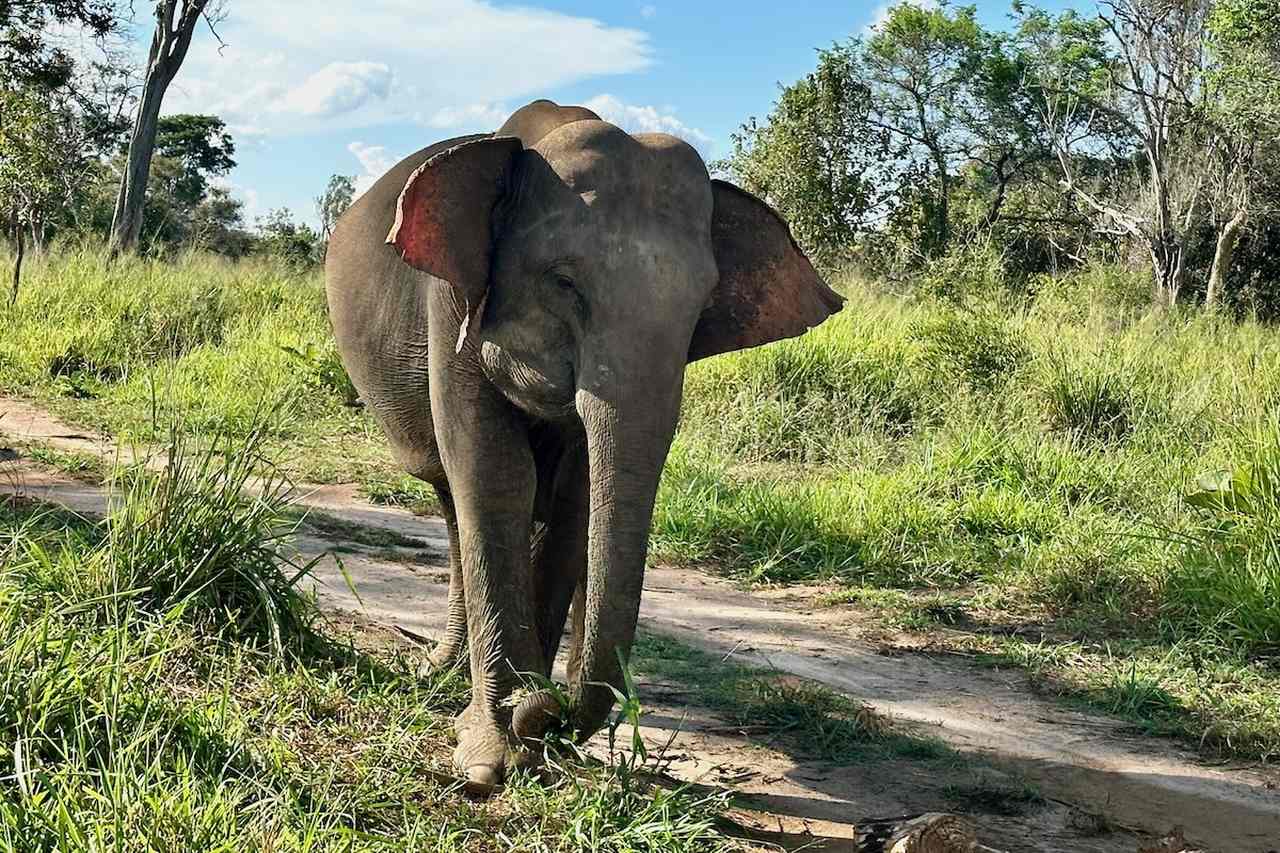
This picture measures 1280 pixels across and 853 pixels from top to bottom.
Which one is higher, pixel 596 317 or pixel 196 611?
pixel 596 317

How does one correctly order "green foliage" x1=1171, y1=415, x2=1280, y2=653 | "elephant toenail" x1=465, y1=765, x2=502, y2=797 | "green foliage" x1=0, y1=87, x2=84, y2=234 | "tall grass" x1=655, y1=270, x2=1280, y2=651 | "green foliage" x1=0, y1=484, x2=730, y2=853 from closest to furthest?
"green foliage" x1=0, y1=484, x2=730, y2=853 → "elephant toenail" x1=465, y1=765, x2=502, y2=797 → "green foliage" x1=1171, y1=415, x2=1280, y2=653 → "tall grass" x1=655, y1=270, x2=1280, y2=651 → "green foliage" x1=0, y1=87, x2=84, y2=234

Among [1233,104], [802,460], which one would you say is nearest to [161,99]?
[802,460]

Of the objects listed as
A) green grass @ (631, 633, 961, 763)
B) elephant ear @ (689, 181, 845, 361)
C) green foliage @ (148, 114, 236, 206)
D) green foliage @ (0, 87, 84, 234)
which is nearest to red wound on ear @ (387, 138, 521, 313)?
elephant ear @ (689, 181, 845, 361)

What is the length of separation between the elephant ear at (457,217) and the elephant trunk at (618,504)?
0.53 metres

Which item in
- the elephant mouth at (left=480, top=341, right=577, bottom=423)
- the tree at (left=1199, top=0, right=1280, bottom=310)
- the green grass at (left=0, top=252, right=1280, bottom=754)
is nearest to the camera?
the elephant mouth at (left=480, top=341, right=577, bottom=423)

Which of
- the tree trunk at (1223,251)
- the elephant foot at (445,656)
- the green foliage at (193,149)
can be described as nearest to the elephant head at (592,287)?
the elephant foot at (445,656)

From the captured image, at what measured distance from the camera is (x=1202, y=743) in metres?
5.09

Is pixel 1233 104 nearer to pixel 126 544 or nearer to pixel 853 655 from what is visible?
pixel 853 655

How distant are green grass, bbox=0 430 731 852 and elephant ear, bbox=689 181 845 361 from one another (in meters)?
1.36

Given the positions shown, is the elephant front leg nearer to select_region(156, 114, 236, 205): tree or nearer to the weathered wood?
the weathered wood

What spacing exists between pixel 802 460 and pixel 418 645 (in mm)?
5386

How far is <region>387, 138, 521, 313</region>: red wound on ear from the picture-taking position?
3.60 m

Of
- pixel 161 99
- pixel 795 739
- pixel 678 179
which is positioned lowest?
pixel 795 739

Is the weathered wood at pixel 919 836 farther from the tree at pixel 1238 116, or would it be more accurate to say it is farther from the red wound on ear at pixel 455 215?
the tree at pixel 1238 116
